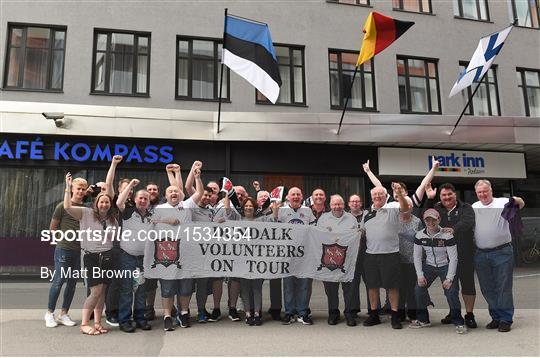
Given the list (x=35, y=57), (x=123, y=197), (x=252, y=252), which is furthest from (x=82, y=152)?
(x=252, y=252)

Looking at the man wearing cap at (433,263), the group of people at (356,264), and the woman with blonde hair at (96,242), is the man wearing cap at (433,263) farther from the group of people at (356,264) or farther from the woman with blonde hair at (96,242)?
the woman with blonde hair at (96,242)

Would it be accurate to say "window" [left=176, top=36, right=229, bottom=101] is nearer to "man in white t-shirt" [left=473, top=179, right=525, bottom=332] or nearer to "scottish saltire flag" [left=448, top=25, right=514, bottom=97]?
"scottish saltire flag" [left=448, top=25, right=514, bottom=97]

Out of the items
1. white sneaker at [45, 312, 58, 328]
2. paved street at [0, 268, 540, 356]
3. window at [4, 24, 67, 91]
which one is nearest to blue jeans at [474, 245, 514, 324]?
paved street at [0, 268, 540, 356]

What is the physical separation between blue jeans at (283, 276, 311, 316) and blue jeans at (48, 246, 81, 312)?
2936mm

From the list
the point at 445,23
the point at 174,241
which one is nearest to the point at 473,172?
the point at 445,23

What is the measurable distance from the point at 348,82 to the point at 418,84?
2618 millimetres

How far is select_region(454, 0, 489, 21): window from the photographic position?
16328mm

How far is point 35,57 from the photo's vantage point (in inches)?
521

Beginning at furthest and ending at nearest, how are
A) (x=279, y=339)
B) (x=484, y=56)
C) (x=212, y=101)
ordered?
(x=212, y=101) → (x=484, y=56) → (x=279, y=339)

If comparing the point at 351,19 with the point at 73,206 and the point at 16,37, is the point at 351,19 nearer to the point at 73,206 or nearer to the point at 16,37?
the point at 16,37

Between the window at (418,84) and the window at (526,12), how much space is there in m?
4.10

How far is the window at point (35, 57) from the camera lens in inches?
511

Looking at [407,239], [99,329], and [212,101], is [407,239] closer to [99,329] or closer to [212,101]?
[99,329]

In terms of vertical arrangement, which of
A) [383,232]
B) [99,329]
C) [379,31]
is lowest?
[99,329]
